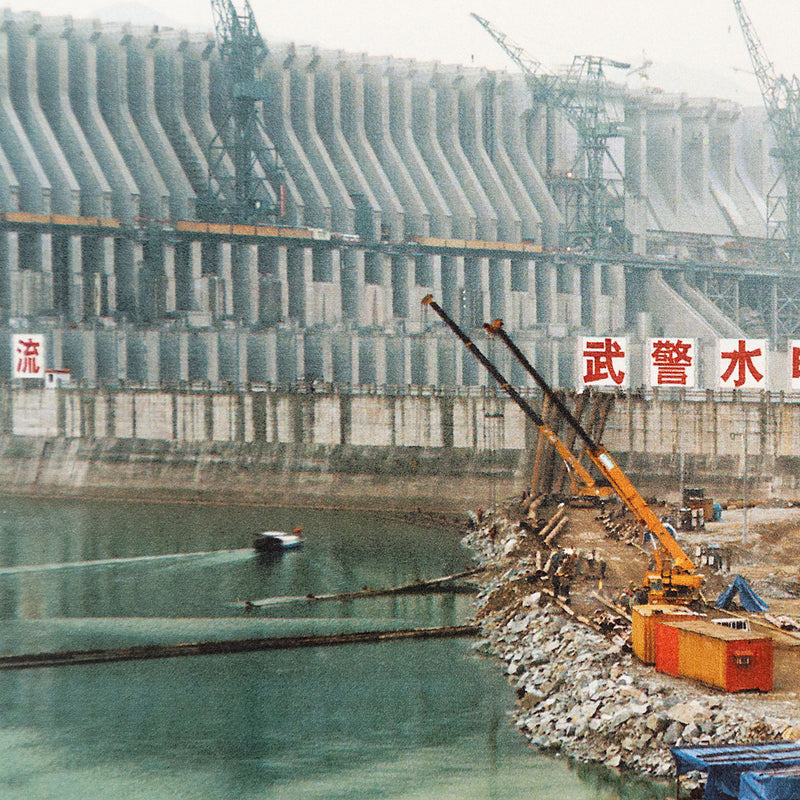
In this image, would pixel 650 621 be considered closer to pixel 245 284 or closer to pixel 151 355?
pixel 151 355

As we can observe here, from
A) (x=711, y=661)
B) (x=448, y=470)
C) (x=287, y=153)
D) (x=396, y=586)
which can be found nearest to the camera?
(x=711, y=661)

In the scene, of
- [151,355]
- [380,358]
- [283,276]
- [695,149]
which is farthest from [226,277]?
[695,149]

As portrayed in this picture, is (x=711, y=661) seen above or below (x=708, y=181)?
below

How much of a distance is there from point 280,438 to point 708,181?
81.6 meters

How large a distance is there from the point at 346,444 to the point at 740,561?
3559 cm

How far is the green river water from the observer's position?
108 ft

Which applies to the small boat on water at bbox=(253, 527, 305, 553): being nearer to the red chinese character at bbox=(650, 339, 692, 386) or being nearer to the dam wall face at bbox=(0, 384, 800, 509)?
the dam wall face at bbox=(0, 384, 800, 509)

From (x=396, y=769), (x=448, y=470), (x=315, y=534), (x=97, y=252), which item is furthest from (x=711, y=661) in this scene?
(x=97, y=252)

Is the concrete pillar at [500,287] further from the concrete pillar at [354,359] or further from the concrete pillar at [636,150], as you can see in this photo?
the concrete pillar at [636,150]

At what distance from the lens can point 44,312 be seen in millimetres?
95875

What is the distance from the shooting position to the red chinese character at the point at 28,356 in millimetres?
88625

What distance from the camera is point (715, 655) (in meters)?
33.0

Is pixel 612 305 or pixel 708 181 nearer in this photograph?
pixel 612 305

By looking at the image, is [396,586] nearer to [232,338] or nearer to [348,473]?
[348,473]
